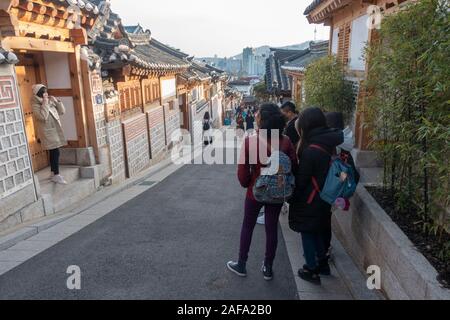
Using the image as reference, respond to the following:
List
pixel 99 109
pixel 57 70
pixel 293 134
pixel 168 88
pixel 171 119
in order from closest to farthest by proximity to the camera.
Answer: pixel 293 134 → pixel 57 70 → pixel 99 109 → pixel 168 88 → pixel 171 119

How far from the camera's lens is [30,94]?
23.2ft

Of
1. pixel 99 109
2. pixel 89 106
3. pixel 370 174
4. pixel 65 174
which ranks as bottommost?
pixel 65 174

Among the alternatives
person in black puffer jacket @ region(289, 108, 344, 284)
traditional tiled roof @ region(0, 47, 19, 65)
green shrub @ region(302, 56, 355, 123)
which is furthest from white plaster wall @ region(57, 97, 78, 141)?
person in black puffer jacket @ region(289, 108, 344, 284)

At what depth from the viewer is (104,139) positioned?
847cm

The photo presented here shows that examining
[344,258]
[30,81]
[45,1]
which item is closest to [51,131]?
[30,81]

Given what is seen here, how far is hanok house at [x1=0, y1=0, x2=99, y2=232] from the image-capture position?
5.01 metres

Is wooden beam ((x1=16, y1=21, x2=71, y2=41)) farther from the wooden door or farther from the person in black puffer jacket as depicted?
the person in black puffer jacket

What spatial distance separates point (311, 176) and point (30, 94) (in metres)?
6.39

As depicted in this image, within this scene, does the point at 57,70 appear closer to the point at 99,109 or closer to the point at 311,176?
the point at 99,109

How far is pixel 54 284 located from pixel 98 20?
6262 millimetres

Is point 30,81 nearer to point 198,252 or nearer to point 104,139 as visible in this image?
point 104,139
